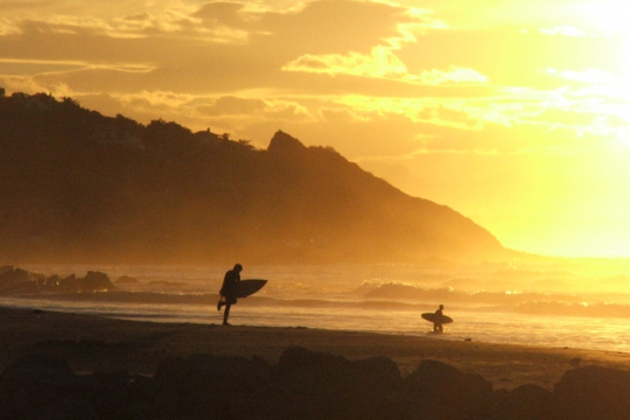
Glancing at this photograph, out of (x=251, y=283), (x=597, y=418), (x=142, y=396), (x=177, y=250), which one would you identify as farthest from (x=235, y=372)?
(x=177, y=250)

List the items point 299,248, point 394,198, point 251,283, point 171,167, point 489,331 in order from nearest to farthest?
point 251,283, point 489,331, point 299,248, point 171,167, point 394,198

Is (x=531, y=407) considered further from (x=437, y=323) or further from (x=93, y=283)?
(x=93, y=283)

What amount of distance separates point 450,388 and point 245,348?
5966mm

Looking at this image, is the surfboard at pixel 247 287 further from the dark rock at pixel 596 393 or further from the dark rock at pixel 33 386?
the dark rock at pixel 596 393

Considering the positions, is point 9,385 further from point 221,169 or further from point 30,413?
point 221,169

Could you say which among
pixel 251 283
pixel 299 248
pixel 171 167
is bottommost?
pixel 251 283

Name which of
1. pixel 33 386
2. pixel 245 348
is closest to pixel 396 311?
pixel 245 348

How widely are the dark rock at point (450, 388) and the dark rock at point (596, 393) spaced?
2.71 ft

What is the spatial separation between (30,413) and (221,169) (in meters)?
124

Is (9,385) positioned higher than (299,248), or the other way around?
(299,248)

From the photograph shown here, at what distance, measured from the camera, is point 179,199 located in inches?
4732

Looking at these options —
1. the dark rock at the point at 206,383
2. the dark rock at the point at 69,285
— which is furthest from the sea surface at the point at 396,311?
the dark rock at the point at 206,383

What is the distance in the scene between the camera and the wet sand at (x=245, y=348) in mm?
13742

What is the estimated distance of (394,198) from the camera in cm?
15425
